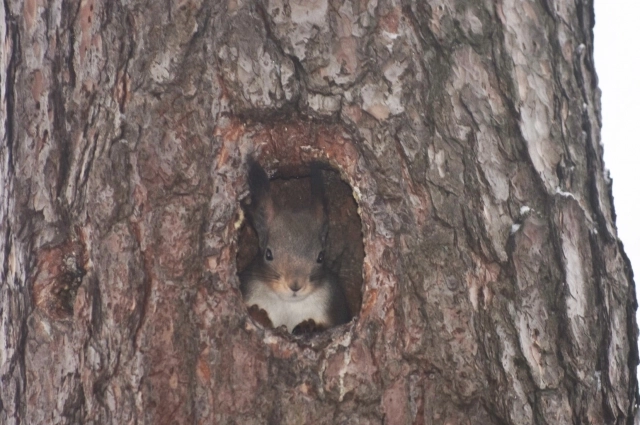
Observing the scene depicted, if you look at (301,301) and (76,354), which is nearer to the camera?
(76,354)

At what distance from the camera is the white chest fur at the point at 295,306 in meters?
3.18

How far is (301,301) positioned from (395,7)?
1.54m

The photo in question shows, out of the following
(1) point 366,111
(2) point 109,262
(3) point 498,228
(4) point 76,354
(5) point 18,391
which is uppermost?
(1) point 366,111

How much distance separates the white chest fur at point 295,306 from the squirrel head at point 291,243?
38 millimetres

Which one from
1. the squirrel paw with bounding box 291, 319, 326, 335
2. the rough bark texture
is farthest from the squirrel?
the rough bark texture

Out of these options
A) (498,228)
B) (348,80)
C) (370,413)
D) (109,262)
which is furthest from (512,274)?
(109,262)

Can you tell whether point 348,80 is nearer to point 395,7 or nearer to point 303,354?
point 395,7

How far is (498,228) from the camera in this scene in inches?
80.8

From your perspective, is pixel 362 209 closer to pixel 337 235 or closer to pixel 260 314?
pixel 260 314

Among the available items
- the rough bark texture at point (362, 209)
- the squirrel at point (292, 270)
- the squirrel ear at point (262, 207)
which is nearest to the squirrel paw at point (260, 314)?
the squirrel at point (292, 270)

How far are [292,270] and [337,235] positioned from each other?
0.36 meters

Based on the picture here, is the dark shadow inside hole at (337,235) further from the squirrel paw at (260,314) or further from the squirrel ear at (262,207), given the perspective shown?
the squirrel paw at (260,314)

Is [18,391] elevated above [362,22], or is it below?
below

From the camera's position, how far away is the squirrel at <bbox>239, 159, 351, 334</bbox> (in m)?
3.14
